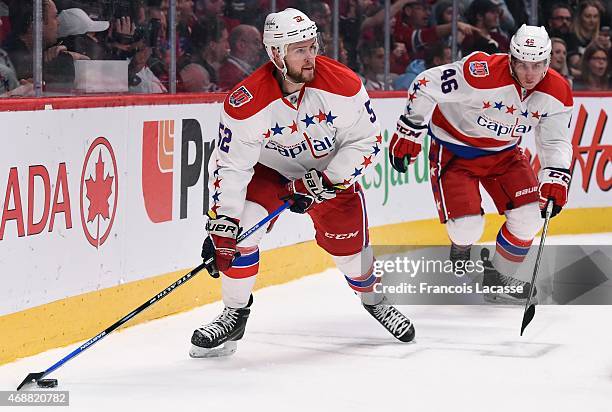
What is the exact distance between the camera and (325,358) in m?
4.96

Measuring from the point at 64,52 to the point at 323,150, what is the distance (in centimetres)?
127

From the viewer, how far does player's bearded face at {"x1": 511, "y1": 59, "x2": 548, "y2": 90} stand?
577 centimetres

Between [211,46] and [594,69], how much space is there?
3666 mm

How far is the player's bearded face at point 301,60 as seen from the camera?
15.4 feet

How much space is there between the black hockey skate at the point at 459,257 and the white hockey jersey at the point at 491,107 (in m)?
0.59

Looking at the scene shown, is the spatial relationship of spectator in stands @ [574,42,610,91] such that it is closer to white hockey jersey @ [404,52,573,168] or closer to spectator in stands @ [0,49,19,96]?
white hockey jersey @ [404,52,573,168]

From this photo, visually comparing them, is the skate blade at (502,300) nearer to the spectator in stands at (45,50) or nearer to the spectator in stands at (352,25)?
the spectator in stands at (352,25)

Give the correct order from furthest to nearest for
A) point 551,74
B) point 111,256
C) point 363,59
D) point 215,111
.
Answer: point 363,59
point 215,111
point 551,74
point 111,256

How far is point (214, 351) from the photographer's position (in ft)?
16.4

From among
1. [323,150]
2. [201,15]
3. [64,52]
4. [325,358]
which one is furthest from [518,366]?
[201,15]

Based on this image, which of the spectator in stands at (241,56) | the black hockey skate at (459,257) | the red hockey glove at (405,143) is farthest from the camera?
the spectator in stands at (241,56)

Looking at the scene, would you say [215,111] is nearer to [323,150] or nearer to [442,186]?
[442,186]

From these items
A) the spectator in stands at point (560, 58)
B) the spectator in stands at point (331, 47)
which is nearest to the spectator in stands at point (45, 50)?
the spectator in stands at point (331, 47)

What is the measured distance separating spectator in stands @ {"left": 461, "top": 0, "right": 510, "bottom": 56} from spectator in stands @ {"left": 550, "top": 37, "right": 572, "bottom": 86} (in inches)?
18.2
